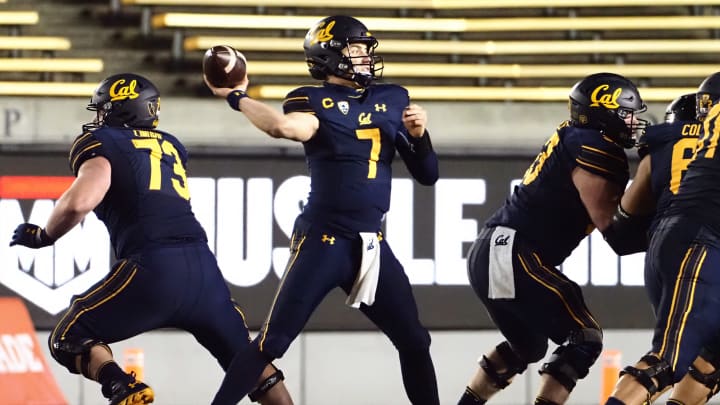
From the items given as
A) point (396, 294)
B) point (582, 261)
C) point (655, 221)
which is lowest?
point (582, 261)

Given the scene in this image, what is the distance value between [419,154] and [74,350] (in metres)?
1.73

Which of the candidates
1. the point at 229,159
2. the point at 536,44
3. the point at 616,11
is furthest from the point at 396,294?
the point at 616,11

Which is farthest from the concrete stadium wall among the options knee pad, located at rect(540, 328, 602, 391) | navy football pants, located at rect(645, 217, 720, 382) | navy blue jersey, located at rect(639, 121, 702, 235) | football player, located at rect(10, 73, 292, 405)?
navy football pants, located at rect(645, 217, 720, 382)

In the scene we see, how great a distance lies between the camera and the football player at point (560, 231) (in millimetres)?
6691

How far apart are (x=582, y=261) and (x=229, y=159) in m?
2.31

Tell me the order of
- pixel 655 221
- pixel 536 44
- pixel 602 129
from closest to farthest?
1. pixel 655 221
2. pixel 602 129
3. pixel 536 44

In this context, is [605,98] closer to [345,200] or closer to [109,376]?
[345,200]

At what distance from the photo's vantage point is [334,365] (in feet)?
31.1

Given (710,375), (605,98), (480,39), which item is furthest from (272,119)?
(480,39)

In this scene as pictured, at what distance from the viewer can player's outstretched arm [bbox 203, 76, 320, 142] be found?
639 cm

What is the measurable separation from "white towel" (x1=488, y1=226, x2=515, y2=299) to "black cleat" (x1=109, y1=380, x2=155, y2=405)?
1.67m

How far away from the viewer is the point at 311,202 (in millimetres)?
6711

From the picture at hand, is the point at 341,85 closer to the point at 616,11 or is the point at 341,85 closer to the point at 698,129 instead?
the point at 698,129

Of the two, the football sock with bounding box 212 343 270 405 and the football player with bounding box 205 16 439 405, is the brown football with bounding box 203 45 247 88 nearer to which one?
the football player with bounding box 205 16 439 405
